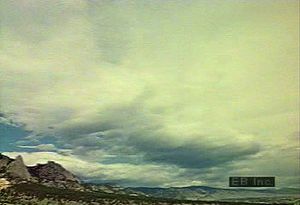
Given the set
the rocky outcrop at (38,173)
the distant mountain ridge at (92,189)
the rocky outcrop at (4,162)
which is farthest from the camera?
the distant mountain ridge at (92,189)

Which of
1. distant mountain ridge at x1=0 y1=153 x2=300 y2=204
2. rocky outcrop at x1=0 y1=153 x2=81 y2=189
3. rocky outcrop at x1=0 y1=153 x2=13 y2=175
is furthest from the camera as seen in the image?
distant mountain ridge at x1=0 y1=153 x2=300 y2=204

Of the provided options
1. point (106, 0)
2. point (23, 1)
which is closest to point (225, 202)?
point (106, 0)

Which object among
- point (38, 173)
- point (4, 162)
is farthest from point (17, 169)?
point (38, 173)

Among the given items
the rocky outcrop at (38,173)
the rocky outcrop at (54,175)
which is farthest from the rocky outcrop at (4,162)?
the rocky outcrop at (54,175)

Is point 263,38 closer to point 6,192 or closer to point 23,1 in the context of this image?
point 23,1

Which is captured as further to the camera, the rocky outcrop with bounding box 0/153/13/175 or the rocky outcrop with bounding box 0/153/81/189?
the rocky outcrop with bounding box 0/153/81/189

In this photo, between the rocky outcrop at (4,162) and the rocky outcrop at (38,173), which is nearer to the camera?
the rocky outcrop at (4,162)

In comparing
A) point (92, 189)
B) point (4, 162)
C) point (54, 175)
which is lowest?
point (92, 189)

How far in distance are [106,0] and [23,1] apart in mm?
1820

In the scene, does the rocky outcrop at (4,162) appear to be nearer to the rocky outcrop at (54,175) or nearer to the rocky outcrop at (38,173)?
the rocky outcrop at (38,173)

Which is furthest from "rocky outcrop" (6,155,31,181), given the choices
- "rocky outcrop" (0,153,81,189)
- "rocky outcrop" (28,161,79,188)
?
"rocky outcrop" (28,161,79,188)

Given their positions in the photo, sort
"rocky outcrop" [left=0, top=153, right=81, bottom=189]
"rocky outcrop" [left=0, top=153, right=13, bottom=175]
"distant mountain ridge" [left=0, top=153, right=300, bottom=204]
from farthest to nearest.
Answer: "distant mountain ridge" [left=0, top=153, right=300, bottom=204]
"rocky outcrop" [left=0, top=153, right=81, bottom=189]
"rocky outcrop" [left=0, top=153, right=13, bottom=175]

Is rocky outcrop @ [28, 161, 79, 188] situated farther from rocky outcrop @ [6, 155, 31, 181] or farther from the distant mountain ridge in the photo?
rocky outcrop @ [6, 155, 31, 181]

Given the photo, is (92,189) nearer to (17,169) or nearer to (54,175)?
(54,175)
